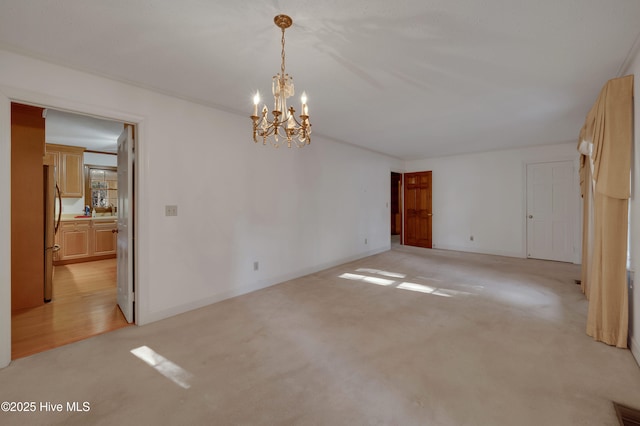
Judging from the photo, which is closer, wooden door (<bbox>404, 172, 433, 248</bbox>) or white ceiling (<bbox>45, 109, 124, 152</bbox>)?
white ceiling (<bbox>45, 109, 124, 152</bbox>)

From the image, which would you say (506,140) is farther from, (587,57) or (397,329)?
(397,329)

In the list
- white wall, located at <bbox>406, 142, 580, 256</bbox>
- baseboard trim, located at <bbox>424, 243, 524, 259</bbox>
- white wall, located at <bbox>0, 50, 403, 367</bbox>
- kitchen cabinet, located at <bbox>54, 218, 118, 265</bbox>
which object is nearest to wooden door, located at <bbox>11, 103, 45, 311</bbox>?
white wall, located at <bbox>0, 50, 403, 367</bbox>

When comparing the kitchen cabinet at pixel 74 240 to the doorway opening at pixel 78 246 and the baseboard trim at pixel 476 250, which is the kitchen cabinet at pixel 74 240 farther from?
the baseboard trim at pixel 476 250

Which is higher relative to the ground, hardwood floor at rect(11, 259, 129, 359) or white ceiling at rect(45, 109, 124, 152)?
white ceiling at rect(45, 109, 124, 152)

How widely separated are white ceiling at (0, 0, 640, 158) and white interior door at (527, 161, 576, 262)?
2.88 meters

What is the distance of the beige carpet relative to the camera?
170 cm

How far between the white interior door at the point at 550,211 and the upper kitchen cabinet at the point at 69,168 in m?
9.65

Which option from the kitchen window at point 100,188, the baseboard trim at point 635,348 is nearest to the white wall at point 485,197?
the baseboard trim at point 635,348

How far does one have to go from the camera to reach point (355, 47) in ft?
7.23

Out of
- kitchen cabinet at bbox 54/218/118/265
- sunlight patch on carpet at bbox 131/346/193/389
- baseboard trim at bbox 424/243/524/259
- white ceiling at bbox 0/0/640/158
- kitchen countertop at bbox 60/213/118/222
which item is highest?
white ceiling at bbox 0/0/640/158

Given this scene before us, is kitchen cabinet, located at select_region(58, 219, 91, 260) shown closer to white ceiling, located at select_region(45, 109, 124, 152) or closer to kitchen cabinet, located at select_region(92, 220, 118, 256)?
kitchen cabinet, located at select_region(92, 220, 118, 256)

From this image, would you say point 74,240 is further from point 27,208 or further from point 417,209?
point 417,209

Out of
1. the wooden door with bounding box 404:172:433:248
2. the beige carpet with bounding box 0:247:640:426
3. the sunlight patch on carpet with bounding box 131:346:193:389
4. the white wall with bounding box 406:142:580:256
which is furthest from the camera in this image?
the wooden door with bounding box 404:172:433:248

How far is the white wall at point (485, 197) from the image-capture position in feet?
20.1
